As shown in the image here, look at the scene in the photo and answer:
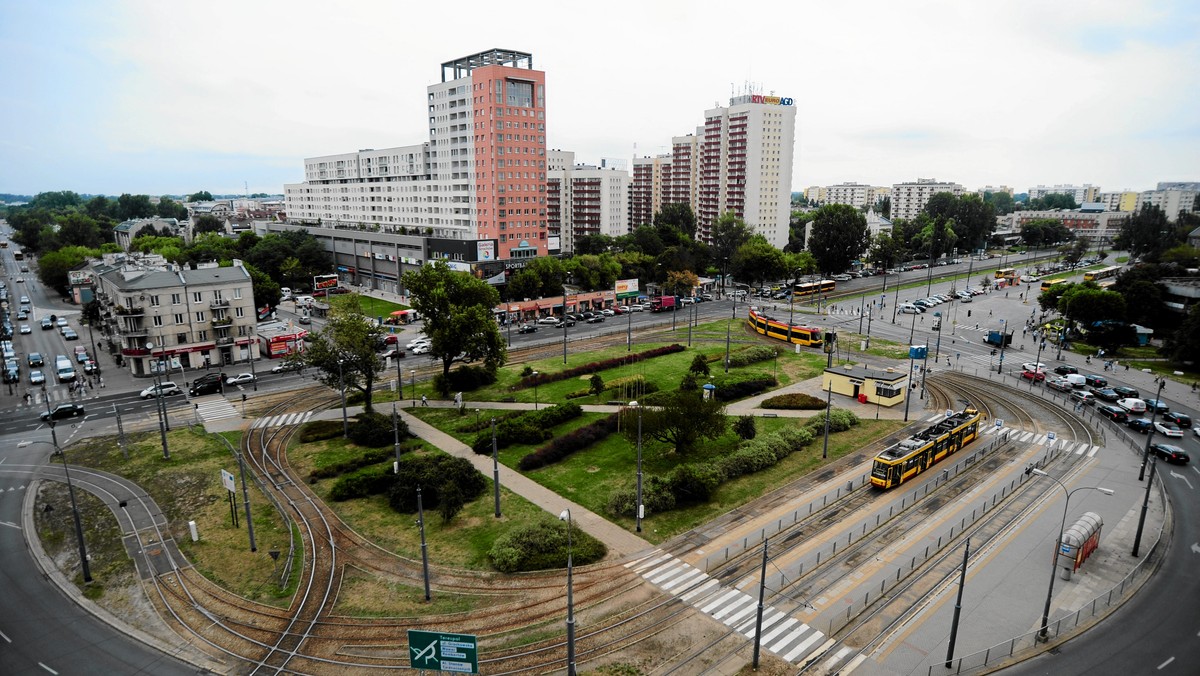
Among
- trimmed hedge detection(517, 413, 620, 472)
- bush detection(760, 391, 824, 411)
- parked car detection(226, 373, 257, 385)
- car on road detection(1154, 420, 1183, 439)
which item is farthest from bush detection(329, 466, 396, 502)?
car on road detection(1154, 420, 1183, 439)

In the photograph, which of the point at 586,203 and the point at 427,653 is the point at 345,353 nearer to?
the point at 427,653

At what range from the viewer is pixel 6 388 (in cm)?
6638

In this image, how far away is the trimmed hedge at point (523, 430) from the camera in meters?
48.7

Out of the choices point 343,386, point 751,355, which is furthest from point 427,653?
point 751,355

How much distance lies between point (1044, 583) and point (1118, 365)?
193 feet

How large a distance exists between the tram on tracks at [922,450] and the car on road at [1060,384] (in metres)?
20.4

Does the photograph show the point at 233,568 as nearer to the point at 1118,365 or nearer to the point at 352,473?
the point at 352,473

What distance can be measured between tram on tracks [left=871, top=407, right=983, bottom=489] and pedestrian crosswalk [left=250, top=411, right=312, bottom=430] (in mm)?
48300

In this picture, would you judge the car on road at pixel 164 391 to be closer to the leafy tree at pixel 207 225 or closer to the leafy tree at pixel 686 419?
the leafy tree at pixel 686 419

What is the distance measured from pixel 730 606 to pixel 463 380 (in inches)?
1623

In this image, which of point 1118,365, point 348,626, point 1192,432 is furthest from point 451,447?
point 1118,365

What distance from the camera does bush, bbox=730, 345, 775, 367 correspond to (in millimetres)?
74375

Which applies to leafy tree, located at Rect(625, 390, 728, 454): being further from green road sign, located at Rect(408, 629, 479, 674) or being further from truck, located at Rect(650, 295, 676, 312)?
truck, located at Rect(650, 295, 676, 312)

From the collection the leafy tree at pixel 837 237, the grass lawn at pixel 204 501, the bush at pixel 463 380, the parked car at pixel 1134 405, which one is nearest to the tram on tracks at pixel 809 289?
the leafy tree at pixel 837 237
